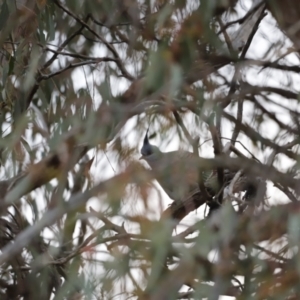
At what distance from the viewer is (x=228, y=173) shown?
259 cm

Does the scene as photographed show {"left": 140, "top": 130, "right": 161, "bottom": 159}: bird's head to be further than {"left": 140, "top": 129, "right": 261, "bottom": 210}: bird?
Yes

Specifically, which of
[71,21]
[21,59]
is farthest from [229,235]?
[71,21]

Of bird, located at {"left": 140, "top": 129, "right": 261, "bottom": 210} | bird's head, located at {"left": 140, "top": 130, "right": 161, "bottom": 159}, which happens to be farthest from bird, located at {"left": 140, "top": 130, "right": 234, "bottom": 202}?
bird's head, located at {"left": 140, "top": 130, "right": 161, "bottom": 159}

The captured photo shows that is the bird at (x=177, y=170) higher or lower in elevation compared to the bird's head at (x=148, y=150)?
lower

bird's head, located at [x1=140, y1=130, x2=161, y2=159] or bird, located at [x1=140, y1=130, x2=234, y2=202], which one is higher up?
bird's head, located at [x1=140, y1=130, x2=161, y2=159]

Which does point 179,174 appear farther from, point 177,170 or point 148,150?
point 148,150

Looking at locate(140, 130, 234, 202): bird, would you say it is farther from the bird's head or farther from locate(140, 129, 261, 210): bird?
the bird's head

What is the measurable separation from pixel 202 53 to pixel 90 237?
642mm

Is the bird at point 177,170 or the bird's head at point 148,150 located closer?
the bird at point 177,170

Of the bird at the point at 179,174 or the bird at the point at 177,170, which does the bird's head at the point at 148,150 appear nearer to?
the bird at the point at 179,174

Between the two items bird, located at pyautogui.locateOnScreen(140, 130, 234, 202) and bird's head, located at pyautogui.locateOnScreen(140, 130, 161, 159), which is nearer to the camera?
bird, located at pyautogui.locateOnScreen(140, 130, 234, 202)

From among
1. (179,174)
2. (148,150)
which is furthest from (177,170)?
(148,150)

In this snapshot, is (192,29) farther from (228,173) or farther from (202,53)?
(228,173)

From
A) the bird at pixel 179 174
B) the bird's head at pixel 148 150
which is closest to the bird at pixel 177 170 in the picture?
Answer: the bird at pixel 179 174
